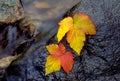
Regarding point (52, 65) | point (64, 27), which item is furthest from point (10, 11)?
point (52, 65)

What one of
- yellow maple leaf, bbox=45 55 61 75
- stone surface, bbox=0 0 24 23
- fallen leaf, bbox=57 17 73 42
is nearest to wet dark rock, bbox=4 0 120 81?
yellow maple leaf, bbox=45 55 61 75

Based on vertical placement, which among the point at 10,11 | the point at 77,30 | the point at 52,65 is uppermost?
the point at 10,11

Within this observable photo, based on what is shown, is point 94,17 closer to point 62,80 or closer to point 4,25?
point 62,80

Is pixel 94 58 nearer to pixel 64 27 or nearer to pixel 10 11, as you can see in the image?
pixel 64 27

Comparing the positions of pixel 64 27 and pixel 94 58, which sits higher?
pixel 64 27

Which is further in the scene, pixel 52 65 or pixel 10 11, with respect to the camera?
pixel 10 11
